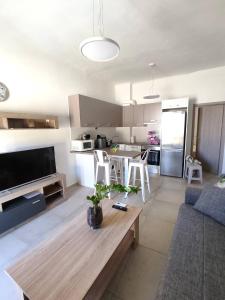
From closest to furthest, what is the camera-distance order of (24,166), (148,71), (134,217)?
(134,217) → (24,166) → (148,71)

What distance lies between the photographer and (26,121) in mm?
2703

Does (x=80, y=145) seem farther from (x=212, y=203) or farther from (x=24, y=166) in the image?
(x=212, y=203)

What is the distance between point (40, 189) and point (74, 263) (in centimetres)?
178

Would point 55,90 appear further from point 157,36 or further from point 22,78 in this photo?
point 157,36

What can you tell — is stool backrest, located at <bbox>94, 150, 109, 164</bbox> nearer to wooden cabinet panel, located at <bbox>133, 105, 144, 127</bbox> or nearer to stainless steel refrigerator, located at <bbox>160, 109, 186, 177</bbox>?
stainless steel refrigerator, located at <bbox>160, 109, 186, 177</bbox>

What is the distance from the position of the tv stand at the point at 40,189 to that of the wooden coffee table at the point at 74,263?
121cm

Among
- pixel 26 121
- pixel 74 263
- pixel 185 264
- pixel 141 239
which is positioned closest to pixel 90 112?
pixel 26 121

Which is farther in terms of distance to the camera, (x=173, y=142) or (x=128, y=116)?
(x=128, y=116)

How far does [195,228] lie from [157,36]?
2.70 metres

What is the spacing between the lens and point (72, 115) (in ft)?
11.5

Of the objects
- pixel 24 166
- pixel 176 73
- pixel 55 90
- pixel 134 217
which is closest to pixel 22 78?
pixel 55 90

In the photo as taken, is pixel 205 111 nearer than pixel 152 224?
No

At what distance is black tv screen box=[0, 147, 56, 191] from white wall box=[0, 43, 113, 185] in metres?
0.25

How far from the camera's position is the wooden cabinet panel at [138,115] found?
465 cm
